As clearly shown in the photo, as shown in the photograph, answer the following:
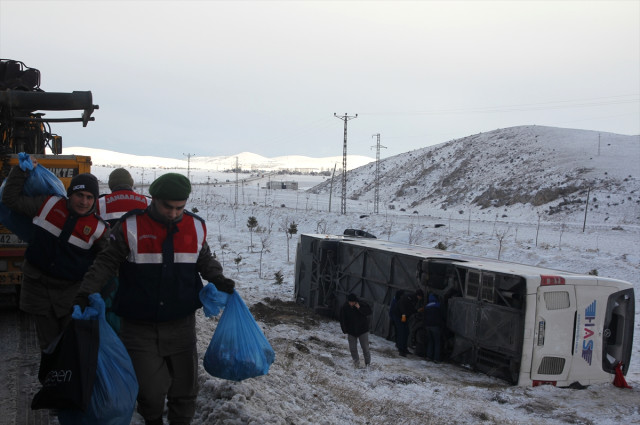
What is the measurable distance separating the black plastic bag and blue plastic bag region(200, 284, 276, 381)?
77 centimetres

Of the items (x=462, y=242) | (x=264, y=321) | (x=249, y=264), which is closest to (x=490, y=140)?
(x=462, y=242)

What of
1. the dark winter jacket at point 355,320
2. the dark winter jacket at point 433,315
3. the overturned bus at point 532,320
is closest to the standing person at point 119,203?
the dark winter jacket at point 355,320

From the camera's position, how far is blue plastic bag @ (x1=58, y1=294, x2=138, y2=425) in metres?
3.62

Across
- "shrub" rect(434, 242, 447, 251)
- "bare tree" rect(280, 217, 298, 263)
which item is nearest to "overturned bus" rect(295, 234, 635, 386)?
"shrub" rect(434, 242, 447, 251)

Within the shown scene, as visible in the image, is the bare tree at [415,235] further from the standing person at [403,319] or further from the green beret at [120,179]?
the green beret at [120,179]

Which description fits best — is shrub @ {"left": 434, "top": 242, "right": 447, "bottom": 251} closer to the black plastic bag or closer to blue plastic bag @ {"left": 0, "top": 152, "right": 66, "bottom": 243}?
blue plastic bag @ {"left": 0, "top": 152, "right": 66, "bottom": 243}

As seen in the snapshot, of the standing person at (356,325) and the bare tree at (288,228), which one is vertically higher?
the bare tree at (288,228)

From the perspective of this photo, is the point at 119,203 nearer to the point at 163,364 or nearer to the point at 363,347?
the point at 163,364

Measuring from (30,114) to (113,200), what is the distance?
5039 millimetres

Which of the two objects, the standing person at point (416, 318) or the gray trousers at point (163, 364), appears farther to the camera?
the standing person at point (416, 318)

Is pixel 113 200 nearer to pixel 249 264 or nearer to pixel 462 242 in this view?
pixel 249 264

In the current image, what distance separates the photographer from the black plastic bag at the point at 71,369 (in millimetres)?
3545

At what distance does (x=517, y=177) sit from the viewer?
200ft

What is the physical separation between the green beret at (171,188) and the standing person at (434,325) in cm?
723
